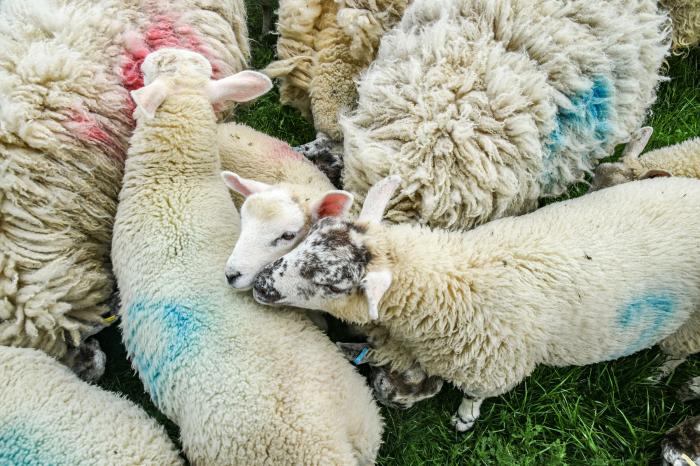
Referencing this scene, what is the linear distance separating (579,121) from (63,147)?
232 centimetres

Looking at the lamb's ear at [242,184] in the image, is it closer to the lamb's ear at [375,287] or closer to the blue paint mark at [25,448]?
the lamb's ear at [375,287]

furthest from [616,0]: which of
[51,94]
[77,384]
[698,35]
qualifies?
[77,384]

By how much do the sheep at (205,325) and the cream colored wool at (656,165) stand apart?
165cm

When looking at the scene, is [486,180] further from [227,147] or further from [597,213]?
[227,147]

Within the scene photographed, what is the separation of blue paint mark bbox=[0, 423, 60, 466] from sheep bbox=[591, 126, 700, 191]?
271 cm

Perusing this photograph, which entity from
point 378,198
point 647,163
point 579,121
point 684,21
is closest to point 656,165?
point 647,163

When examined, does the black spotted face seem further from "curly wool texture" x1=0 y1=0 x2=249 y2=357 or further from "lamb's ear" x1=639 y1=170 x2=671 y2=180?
"lamb's ear" x1=639 y1=170 x2=671 y2=180

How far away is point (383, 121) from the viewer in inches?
108

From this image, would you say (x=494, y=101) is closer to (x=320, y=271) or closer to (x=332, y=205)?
(x=332, y=205)

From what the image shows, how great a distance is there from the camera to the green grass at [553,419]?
279cm

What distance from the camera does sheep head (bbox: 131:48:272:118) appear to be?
271 centimetres

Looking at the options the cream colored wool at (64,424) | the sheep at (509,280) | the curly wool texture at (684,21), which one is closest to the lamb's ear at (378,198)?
the sheep at (509,280)

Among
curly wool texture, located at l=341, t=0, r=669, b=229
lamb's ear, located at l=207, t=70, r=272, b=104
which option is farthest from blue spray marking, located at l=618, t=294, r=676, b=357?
lamb's ear, located at l=207, t=70, r=272, b=104

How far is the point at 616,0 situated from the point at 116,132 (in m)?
2.43
